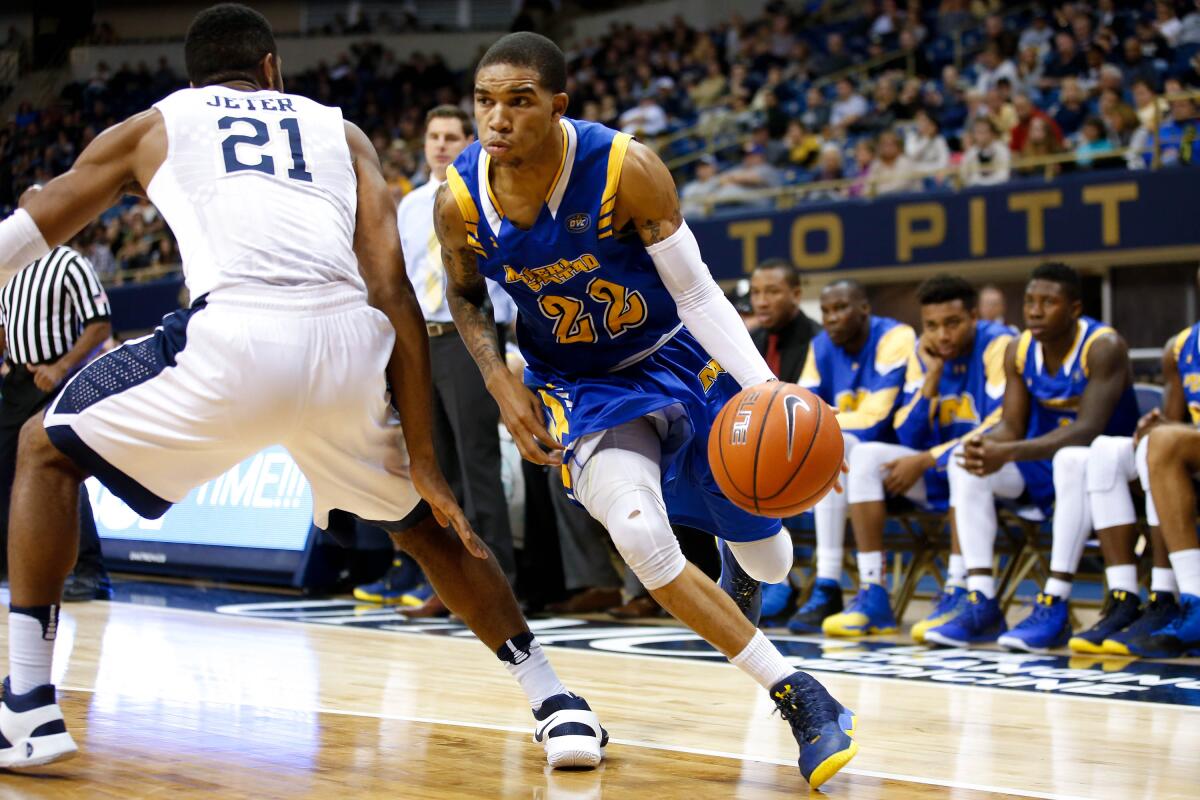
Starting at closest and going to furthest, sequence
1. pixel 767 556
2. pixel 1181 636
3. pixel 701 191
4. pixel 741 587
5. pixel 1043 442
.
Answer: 1. pixel 767 556
2. pixel 741 587
3. pixel 1181 636
4. pixel 1043 442
5. pixel 701 191

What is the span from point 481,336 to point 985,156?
961cm

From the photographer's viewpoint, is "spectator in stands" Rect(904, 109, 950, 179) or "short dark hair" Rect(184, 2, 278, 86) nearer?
"short dark hair" Rect(184, 2, 278, 86)

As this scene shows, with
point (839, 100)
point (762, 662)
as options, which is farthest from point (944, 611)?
point (839, 100)

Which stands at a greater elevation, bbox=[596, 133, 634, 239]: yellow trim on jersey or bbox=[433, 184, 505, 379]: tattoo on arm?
bbox=[596, 133, 634, 239]: yellow trim on jersey

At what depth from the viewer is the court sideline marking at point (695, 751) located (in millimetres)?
2775

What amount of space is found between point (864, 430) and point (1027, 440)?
2.73ft

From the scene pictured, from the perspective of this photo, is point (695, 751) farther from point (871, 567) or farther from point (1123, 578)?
point (871, 567)

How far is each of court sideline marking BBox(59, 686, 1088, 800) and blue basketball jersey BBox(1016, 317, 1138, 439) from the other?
3.12m

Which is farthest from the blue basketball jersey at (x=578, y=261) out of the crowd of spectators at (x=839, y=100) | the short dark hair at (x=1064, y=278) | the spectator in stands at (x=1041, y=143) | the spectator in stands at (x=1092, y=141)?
the spectator in stands at (x=1041, y=143)

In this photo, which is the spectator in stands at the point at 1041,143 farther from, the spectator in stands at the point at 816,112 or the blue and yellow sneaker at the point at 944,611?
the blue and yellow sneaker at the point at 944,611

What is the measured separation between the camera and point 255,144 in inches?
119

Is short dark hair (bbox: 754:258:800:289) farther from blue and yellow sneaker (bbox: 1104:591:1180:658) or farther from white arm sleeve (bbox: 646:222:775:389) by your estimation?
white arm sleeve (bbox: 646:222:775:389)

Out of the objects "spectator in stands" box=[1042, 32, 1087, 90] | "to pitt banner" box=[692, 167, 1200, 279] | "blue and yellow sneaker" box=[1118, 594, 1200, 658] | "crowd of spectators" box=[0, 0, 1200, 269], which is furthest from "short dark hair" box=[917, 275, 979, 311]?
"spectator in stands" box=[1042, 32, 1087, 90]

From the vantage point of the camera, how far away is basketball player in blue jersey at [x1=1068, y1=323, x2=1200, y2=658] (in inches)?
200
